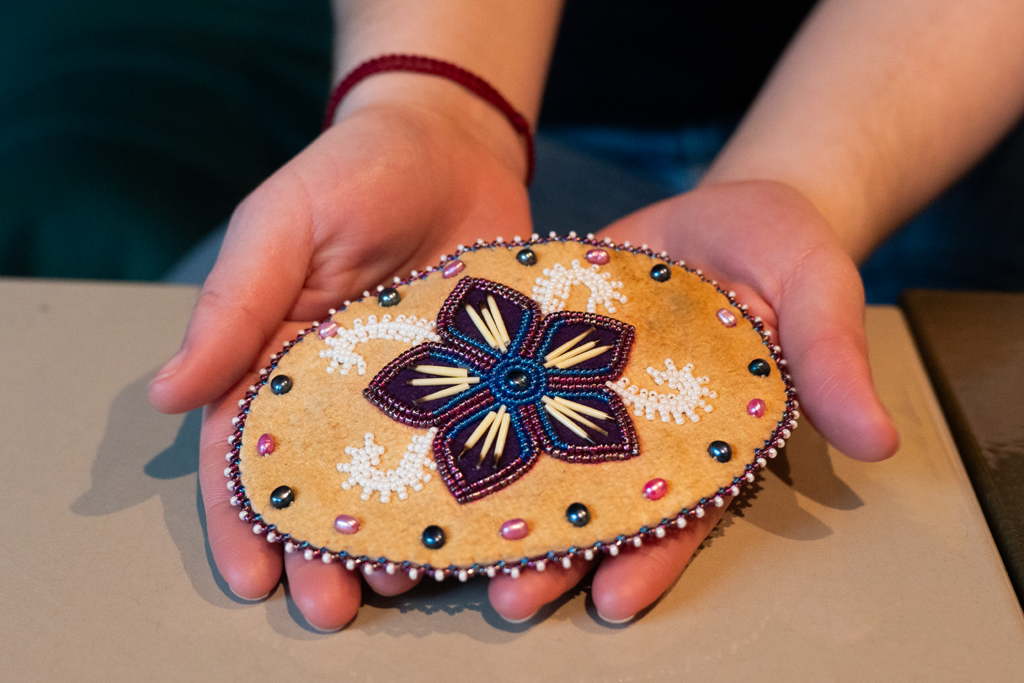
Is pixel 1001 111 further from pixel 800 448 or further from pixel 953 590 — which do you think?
pixel 953 590

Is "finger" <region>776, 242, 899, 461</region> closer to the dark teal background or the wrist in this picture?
the wrist

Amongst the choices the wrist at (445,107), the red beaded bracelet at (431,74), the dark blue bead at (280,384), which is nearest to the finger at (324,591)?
the dark blue bead at (280,384)

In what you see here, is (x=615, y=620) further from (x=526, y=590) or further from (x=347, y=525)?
(x=347, y=525)

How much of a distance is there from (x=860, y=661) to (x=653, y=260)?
0.59m

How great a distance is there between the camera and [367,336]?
3.58 ft

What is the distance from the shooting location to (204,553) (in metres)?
0.98

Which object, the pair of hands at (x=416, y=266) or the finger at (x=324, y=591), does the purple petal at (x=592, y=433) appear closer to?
the pair of hands at (x=416, y=266)

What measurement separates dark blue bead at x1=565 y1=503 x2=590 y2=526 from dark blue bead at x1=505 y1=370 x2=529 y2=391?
196 millimetres

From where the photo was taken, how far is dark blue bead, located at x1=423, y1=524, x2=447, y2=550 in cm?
86

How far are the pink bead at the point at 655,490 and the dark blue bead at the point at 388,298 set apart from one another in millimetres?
464

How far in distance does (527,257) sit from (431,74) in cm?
55

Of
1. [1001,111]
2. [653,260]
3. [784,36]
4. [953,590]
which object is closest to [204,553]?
[653,260]

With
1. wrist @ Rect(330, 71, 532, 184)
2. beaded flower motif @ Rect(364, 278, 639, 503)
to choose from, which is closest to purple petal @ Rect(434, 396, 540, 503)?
beaded flower motif @ Rect(364, 278, 639, 503)

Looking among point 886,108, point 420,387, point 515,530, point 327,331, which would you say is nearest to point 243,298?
point 327,331
